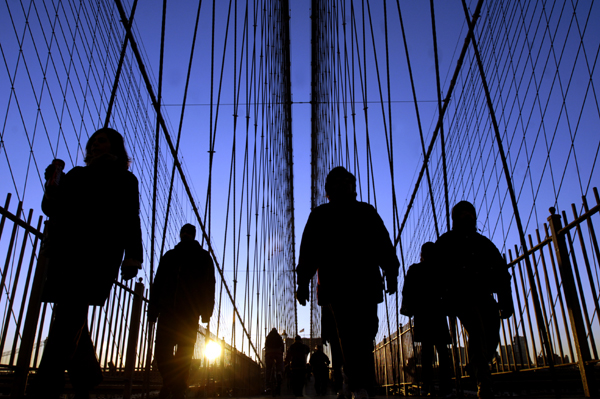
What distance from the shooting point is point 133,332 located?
3.33 m

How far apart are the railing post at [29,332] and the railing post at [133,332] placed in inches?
38.3

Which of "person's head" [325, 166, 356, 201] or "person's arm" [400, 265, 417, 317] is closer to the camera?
"person's head" [325, 166, 356, 201]

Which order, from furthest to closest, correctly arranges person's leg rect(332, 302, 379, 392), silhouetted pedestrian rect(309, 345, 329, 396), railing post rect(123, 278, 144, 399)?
1. silhouetted pedestrian rect(309, 345, 329, 396)
2. railing post rect(123, 278, 144, 399)
3. person's leg rect(332, 302, 379, 392)

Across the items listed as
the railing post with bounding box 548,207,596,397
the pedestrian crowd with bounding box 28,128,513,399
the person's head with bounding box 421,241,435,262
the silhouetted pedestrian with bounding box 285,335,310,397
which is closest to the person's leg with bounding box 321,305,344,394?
the pedestrian crowd with bounding box 28,128,513,399

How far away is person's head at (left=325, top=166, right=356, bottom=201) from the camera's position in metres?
1.92

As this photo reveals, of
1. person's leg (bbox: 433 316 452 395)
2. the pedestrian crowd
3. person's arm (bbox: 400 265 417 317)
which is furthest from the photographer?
person's arm (bbox: 400 265 417 317)

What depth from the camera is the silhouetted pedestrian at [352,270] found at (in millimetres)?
1738

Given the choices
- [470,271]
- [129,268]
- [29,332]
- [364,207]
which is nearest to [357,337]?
[364,207]

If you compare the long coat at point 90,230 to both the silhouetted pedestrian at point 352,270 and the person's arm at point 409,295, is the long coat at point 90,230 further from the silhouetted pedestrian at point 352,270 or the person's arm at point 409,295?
the person's arm at point 409,295

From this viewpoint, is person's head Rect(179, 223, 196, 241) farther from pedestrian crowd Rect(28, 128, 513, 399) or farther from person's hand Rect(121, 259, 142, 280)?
person's hand Rect(121, 259, 142, 280)

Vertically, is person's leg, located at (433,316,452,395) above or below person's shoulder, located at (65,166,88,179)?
below

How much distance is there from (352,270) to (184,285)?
1.06 metres

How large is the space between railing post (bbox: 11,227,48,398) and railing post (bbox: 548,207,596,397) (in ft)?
7.69

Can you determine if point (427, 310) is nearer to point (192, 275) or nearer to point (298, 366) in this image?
point (192, 275)
